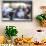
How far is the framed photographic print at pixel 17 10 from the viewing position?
2871mm

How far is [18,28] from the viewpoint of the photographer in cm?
293

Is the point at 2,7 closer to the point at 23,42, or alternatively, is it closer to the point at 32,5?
the point at 32,5

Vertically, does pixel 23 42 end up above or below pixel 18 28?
below

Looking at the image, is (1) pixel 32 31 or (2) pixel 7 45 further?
(1) pixel 32 31

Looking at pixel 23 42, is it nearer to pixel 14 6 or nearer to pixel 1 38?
pixel 1 38

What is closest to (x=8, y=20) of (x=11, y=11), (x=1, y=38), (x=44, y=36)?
(x=11, y=11)

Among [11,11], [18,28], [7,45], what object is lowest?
[7,45]

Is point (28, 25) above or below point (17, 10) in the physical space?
below

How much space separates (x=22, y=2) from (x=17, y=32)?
0.51 metres

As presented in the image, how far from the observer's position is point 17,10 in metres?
2.89

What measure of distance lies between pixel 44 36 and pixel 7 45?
2.24ft

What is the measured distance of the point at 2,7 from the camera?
2.87m

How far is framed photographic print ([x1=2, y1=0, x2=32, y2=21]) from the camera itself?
287cm

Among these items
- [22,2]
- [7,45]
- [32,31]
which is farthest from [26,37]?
[22,2]
